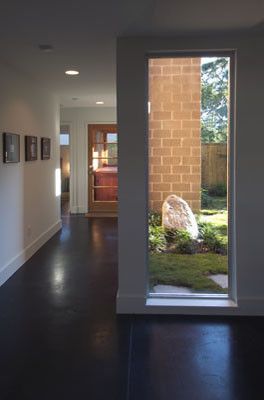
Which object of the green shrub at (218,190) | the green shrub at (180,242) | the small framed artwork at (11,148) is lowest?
the green shrub at (180,242)

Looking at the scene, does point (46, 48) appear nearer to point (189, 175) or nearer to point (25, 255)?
point (189, 175)

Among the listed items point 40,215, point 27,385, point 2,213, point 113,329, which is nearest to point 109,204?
point 40,215

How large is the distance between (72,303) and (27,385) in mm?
1364

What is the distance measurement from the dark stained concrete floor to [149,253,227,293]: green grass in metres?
0.33

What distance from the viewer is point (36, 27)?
3219mm

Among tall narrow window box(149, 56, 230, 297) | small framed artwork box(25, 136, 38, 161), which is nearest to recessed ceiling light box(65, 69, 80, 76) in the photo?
small framed artwork box(25, 136, 38, 161)

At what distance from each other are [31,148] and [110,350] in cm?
321

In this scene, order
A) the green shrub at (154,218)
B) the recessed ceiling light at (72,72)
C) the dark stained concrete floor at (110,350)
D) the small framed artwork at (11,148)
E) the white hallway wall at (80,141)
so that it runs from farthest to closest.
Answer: the white hallway wall at (80,141), the recessed ceiling light at (72,72), the small framed artwork at (11,148), the green shrub at (154,218), the dark stained concrete floor at (110,350)

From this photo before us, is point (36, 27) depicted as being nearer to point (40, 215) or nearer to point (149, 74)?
point (149, 74)

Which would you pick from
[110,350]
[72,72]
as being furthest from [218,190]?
[72,72]

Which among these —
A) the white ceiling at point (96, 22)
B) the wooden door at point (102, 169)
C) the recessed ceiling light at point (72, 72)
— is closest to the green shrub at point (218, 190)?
the white ceiling at point (96, 22)

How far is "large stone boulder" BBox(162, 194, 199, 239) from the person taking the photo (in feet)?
12.1

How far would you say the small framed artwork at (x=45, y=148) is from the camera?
6.13 m

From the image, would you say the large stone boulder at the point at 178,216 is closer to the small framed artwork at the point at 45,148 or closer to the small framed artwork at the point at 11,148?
the small framed artwork at the point at 11,148
